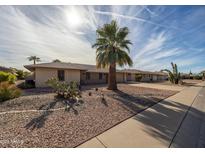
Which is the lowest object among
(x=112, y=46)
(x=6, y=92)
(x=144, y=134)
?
(x=144, y=134)

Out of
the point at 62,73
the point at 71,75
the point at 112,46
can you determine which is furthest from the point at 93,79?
the point at 112,46

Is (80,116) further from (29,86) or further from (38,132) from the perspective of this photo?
(29,86)

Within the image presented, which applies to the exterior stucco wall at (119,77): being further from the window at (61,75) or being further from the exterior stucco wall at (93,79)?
the window at (61,75)

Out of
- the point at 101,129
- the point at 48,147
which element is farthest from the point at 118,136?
the point at 48,147

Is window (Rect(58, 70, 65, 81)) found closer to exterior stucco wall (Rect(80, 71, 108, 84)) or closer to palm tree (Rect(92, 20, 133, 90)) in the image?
exterior stucco wall (Rect(80, 71, 108, 84))

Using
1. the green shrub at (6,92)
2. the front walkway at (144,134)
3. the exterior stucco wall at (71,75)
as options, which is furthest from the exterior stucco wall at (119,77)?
the front walkway at (144,134)

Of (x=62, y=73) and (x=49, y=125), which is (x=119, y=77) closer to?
(x=62, y=73)

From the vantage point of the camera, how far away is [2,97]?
29.5ft

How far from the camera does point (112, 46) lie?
15.2 meters

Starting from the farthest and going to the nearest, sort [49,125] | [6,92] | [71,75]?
1. [71,75]
2. [6,92]
3. [49,125]

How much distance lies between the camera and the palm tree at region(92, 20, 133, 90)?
49.2ft

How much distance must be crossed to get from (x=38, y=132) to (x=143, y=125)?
3720mm

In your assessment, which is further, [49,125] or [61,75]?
[61,75]
